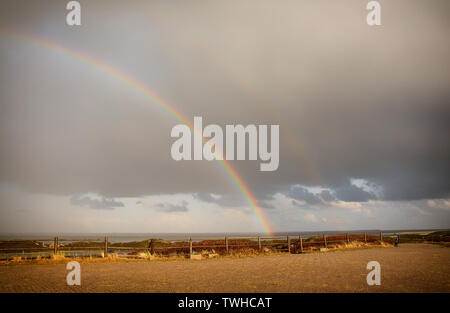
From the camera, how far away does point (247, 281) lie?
12.0 metres

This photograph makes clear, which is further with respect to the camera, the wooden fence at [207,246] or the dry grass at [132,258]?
the wooden fence at [207,246]

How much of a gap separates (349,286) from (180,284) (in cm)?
565

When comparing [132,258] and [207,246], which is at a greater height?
[207,246]

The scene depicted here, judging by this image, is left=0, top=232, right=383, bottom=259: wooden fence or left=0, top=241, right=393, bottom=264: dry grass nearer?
left=0, top=241, right=393, bottom=264: dry grass

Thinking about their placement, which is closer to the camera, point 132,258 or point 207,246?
point 132,258

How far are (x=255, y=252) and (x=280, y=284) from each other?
51.6ft
